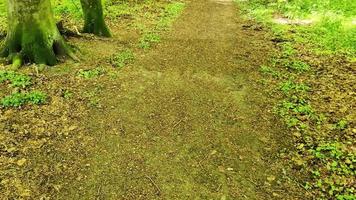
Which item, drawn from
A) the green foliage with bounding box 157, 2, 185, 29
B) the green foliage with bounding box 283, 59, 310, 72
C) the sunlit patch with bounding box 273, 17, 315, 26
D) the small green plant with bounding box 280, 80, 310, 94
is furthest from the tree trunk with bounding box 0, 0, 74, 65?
the sunlit patch with bounding box 273, 17, 315, 26

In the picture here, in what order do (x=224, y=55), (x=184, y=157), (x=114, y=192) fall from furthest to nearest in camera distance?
(x=224, y=55)
(x=184, y=157)
(x=114, y=192)

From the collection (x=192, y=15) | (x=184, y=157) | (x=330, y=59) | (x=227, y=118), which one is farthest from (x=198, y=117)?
(x=192, y=15)

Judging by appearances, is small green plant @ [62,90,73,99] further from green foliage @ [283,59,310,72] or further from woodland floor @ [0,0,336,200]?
green foliage @ [283,59,310,72]

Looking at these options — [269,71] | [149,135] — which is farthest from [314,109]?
[149,135]

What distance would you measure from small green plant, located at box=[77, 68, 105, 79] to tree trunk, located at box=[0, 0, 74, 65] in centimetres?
80

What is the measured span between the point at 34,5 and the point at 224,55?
5947 mm

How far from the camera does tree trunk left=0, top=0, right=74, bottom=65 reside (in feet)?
25.9

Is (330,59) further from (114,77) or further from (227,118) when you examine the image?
(114,77)

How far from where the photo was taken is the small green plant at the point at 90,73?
8.28m

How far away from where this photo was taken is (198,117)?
7.04 metres

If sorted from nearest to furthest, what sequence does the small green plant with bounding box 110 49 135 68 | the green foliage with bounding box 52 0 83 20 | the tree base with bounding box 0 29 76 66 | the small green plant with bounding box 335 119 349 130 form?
the small green plant with bounding box 335 119 349 130
the tree base with bounding box 0 29 76 66
the small green plant with bounding box 110 49 135 68
the green foliage with bounding box 52 0 83 20

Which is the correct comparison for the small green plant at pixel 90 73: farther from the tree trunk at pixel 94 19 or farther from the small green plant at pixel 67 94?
the tree trunk at pixel 94 19

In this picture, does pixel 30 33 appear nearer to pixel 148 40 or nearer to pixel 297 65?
pixel 148 40

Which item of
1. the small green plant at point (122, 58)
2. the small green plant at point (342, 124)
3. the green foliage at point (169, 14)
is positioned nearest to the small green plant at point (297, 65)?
the small green plant at point (342, 124)
